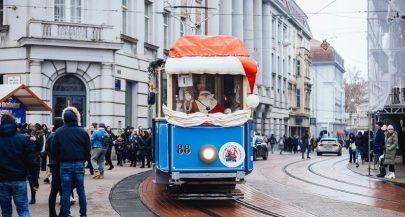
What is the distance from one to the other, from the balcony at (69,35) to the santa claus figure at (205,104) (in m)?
15.0

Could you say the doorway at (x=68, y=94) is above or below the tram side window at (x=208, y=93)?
above

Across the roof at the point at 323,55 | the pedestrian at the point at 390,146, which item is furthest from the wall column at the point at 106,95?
the roof at the point at 323,55

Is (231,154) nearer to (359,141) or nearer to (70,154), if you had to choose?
(70,154)

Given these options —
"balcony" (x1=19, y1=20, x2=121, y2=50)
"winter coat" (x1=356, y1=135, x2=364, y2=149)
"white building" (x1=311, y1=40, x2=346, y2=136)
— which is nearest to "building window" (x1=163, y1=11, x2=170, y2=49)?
"balcony" (x1=19, y1=20, x2=121, y2=50)

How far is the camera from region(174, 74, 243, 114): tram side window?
13.4 m

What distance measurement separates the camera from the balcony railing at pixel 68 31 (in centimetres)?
2678

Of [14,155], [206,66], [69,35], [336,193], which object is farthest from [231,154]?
[69,35]

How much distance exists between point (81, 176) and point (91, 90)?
1837 centimetres

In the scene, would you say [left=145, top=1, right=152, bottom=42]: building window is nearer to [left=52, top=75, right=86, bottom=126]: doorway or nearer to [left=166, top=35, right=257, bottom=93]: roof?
[left=52, top=75, right=86, bottom=126]: doorway

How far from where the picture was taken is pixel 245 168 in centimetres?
1318

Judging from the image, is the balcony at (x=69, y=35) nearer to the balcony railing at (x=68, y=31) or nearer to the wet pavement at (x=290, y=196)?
the balcony railing at (x=68, y=31)

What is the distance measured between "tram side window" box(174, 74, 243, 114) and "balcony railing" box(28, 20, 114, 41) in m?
15.1

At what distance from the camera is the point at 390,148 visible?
1995 centimetres

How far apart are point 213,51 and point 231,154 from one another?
2308 mm
